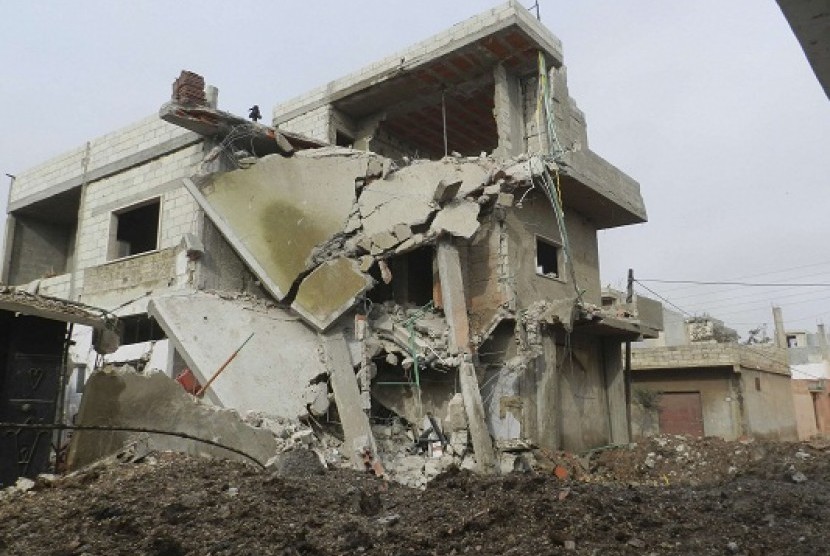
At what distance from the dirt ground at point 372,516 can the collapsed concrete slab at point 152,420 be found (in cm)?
48

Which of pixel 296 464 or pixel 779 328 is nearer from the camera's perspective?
pixel 296 464

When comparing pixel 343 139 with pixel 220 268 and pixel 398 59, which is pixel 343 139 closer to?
pixel 398 59

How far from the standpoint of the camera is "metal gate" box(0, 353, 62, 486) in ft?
23.4

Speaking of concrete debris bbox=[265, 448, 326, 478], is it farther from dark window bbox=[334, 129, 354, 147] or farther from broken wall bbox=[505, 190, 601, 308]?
dark window bbox=[334, 129, 354, 147]

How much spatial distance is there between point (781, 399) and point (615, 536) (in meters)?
21.3

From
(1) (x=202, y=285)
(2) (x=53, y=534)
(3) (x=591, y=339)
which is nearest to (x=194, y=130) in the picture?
(1) (x=202, y=285)

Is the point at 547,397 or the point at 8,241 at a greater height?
the point at 8,241

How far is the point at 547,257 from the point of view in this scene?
14422 millimetres

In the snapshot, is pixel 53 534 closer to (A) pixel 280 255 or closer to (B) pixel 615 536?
(B) pixel 615 536

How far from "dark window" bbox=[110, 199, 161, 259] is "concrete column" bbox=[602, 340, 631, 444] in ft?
31.4

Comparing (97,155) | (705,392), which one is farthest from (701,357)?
(97,155)

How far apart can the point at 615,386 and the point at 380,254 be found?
660 centimetres

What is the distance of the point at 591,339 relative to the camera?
13.9 meters

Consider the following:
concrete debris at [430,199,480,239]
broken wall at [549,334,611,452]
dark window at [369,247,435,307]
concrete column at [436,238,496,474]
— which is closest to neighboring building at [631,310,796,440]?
broken wall at [549,334,611,452]
